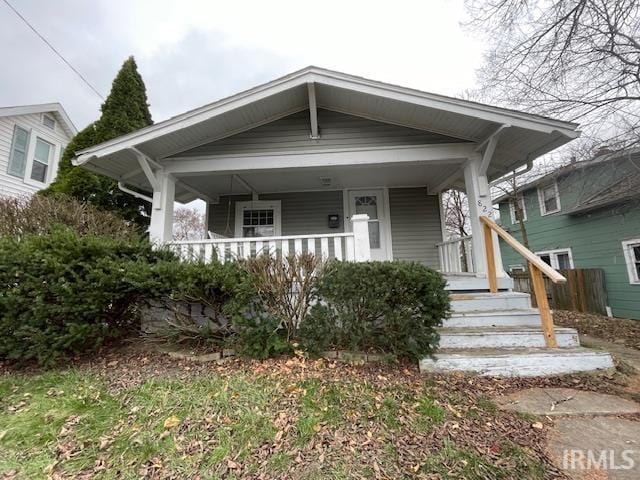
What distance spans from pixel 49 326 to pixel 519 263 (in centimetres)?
1601

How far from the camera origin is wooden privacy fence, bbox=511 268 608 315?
9.06 m

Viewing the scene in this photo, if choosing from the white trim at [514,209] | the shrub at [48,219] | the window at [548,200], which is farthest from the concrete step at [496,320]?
the white trim at [514,209]

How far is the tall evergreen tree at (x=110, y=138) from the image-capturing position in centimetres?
708

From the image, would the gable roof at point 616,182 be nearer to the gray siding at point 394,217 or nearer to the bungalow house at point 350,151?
the bungalow house at point 350,151

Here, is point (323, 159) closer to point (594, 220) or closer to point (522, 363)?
point (522, 363)

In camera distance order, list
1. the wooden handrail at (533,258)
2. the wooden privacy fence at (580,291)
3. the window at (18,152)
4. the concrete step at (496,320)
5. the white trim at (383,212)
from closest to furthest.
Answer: the wooden handrail at (533,258), the concrete step at (496,320), the white trim at (383,212), the wooden privacy fence at (580,291), the window at (18,152)

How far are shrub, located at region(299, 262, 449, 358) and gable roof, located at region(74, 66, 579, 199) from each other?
9.33 feet

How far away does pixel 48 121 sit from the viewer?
37.1ft

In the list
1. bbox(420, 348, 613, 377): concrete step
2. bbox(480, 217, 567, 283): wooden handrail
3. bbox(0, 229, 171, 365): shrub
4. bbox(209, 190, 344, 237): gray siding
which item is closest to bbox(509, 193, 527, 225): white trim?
bbox(209, 190, 344, 237): gray siding

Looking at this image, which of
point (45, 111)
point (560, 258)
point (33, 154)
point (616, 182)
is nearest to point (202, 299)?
point (616, 182)

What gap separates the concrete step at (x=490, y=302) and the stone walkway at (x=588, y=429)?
138 centimetres

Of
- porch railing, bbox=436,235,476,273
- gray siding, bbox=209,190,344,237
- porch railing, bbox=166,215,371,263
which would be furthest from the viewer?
gray siding, bbox=209,190,344,237

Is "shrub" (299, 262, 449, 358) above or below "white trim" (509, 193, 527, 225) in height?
below

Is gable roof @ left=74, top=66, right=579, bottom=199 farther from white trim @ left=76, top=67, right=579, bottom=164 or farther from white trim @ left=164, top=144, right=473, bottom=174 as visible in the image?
white trim @ left=164, top=144, right=473, bottom=174
